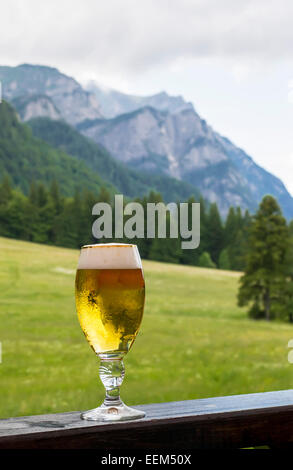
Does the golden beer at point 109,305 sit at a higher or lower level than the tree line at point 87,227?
lower

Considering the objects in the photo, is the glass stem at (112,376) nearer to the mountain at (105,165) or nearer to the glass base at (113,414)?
the glass base at (113,414)

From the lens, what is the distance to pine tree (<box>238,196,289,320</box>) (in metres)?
22.2

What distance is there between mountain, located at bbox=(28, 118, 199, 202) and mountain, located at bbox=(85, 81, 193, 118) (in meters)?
14.6

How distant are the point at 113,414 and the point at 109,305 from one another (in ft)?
0.56

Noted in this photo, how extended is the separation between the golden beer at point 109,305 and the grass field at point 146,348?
921cm

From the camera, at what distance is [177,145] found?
82312 millimetres

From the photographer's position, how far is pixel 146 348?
1583cm

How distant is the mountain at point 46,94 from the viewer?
83625 millimetres

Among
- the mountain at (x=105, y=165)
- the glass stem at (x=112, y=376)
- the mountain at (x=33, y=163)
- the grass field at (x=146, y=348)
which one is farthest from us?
the mountain at (x=105, y=165)

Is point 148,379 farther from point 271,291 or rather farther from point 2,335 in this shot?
point 271,291

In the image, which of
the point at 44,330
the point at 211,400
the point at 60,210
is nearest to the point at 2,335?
the point at 44,330
